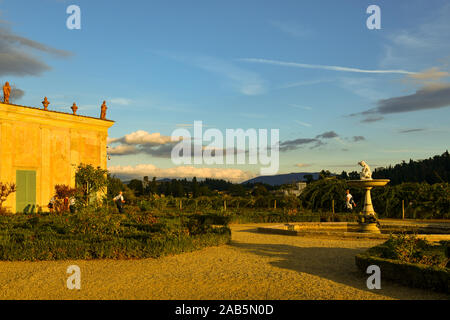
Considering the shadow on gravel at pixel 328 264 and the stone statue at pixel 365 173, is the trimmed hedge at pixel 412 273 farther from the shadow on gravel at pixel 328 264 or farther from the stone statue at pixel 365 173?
the stone statue at pixel 365 173

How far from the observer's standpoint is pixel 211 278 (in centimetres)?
699

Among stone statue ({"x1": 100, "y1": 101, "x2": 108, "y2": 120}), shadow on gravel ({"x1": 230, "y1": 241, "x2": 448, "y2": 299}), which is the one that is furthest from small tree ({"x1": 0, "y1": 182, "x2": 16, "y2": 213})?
shadow on gravel ({"x1": 230, "y1": 241, "x2": 448, "y2": 299})

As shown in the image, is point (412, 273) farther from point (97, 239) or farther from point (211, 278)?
point (97, 239)

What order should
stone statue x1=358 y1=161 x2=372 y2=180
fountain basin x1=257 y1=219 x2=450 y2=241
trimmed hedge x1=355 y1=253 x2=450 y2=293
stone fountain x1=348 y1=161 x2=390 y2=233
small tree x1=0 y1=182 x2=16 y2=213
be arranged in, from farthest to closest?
small tree x1=0 y1=182 x2=16 y2=213 → stone statue x1=358 y1=161 x2=372 y2=180 → stone fountain x1=348 y1=161 x2=390 y2=233 → fountain basin x1=257 y1=219 x2=450 y2=241 → trimmed hedge x1=355 y1=253 x2=450 y2=293

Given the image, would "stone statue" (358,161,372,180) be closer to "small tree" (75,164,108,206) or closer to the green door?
"small tree" (75,164,108,206)

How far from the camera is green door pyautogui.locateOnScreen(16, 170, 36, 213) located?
20688 mm

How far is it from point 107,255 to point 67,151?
15.5 meters

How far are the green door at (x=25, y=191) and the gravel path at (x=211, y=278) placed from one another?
1353cm

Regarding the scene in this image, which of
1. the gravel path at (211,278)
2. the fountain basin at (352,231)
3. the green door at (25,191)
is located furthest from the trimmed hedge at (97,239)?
the green door at (25,191)

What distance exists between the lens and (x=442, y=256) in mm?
7203

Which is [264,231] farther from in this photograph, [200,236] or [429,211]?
[429,211]

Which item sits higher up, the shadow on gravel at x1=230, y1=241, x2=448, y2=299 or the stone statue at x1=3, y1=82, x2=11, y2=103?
the stone statue at x1=3, y1=82, x2=11, y2=103

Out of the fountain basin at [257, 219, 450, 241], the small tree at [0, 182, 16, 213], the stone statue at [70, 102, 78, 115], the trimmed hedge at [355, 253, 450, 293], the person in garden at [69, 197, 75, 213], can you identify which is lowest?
the fountain basin at [257, 219, 450, 241]

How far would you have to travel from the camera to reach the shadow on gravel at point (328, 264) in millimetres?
6250
